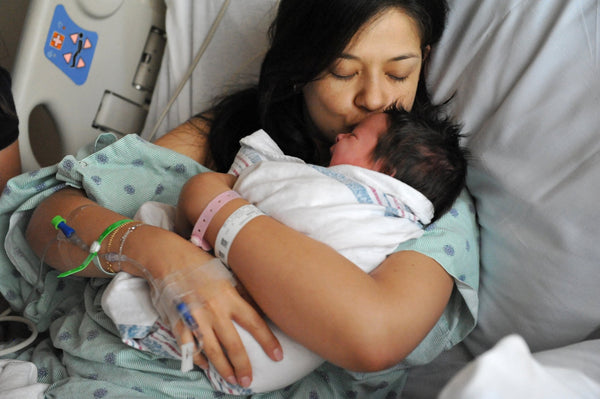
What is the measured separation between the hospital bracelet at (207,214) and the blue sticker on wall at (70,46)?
2.92 ft

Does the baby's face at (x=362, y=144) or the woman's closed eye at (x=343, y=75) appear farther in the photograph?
the woman's closed eye at (x=343, y=75)

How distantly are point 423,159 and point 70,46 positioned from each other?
1.18 meters

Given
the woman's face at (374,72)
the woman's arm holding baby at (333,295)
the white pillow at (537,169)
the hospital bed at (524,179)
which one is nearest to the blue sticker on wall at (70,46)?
the hospital bed at (524,179)

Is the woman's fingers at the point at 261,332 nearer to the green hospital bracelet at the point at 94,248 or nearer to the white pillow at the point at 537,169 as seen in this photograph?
the green hospital bracelet at the point at 94,248

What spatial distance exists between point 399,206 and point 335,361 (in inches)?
14.2

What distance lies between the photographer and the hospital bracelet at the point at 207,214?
105cm

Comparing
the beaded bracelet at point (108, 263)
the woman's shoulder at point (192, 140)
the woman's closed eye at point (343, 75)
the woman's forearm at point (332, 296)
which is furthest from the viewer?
the woman's shoulder at point (192, 140)

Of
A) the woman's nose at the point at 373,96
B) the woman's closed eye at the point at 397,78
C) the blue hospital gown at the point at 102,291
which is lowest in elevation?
the blue hospital gown at the point at 102,291

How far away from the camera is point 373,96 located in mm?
1288

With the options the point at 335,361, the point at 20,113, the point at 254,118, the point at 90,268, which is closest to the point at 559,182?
the point at 335,361

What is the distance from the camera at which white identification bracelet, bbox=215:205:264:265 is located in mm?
1005

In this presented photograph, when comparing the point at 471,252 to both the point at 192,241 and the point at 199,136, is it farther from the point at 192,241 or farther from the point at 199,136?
the point at 199,136

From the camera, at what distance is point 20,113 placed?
5.04 feet

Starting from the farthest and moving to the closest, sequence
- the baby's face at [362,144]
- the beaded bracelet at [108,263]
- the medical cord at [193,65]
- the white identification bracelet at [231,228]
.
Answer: the medical cord at [193,65]
the baby's face at [362,144]
the beaded bracelet at [108,263]
the white identification bracelet at [231,228]
